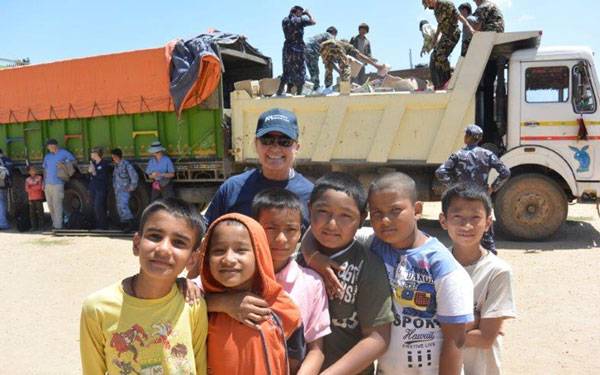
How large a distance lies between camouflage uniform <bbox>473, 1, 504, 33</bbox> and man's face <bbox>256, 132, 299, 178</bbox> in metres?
5.60

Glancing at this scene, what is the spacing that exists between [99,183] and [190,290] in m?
7.55

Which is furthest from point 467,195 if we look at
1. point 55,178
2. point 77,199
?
point 77,199

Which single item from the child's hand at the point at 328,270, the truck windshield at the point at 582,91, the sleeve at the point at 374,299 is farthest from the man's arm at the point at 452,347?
the truck windshield at the point at 582,91

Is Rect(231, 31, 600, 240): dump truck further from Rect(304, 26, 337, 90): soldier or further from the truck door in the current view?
Rect(304, 26, 337, 90): soldier

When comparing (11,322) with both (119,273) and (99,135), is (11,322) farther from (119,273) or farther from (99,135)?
(99,135)

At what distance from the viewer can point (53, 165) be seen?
28.3 feet

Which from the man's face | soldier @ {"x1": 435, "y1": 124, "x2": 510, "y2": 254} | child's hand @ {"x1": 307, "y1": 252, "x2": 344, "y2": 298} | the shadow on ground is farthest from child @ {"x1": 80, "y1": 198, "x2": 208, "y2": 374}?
→ the shadow on ground

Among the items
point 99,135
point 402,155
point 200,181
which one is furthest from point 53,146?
point 402,155

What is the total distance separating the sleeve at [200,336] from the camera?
1.51m

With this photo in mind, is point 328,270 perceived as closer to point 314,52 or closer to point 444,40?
point 444,40

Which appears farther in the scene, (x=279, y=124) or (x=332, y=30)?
(x=332, y=30)

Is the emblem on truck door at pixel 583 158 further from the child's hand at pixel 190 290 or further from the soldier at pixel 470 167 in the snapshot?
the child's hand at pixel 190 290

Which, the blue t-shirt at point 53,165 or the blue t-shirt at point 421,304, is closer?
the blue t-shirt at point 421,304

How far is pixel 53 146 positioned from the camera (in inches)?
335
